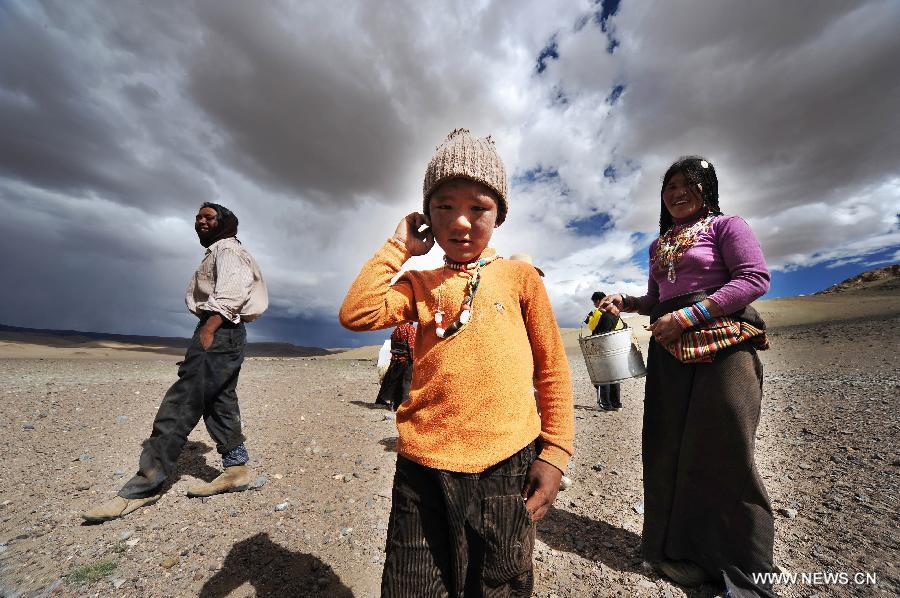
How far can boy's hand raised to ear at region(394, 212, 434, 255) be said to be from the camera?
62.3 inches

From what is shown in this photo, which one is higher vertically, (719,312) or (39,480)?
(719,312)

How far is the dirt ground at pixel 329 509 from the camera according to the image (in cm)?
246

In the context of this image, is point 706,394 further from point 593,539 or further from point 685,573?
point 593,539

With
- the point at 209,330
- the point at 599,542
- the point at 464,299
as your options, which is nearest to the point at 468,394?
the point at 464,299

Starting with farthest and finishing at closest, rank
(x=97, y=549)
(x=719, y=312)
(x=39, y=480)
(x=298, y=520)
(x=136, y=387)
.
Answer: (x=136, y=387), (x=39, y=480), (x=298, y=520), (x=97, y=549), (x=719, y=312)

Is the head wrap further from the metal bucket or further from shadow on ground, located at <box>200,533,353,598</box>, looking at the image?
shadow on ground, located at <box>200,533,353,598</box>

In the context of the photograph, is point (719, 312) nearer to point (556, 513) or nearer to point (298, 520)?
point (556, 513)

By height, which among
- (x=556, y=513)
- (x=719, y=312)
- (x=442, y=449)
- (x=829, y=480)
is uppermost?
(x=719, y=312)

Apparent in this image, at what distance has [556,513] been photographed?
3.39 metres

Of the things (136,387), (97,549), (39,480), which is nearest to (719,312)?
(97,549)

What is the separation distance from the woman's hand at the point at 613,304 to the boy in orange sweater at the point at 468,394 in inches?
45.7

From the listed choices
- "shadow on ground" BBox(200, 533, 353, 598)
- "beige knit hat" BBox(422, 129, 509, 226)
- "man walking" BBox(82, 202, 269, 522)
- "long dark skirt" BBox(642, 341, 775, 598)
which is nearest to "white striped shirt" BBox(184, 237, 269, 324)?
"man walking" BBox(82, 202, 269, 522)

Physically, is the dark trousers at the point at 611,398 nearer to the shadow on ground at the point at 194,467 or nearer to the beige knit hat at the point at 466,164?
the shadow on ground at the point at 194,467

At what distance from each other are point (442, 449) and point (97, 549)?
3173 mm
